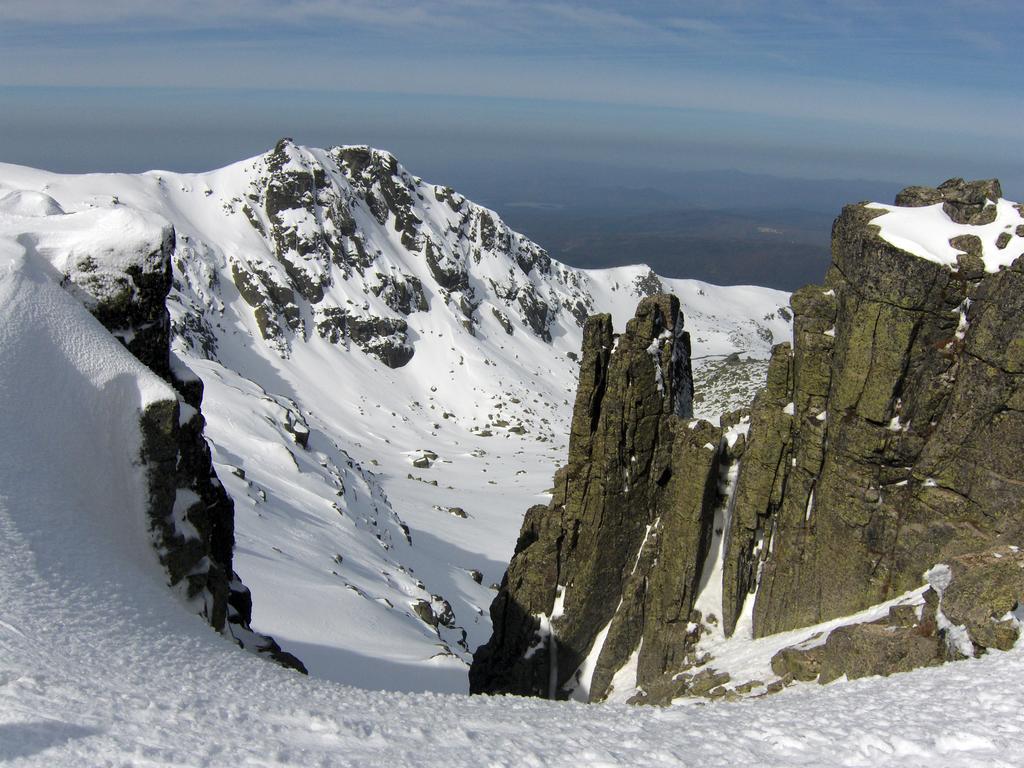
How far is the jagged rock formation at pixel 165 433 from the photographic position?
20.0 meters

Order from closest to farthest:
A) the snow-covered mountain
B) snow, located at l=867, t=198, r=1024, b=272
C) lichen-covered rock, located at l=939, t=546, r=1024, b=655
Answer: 1. lichen-covered rock, located at l=939, t=546, r=1024, b=655
2. snow, located at l=867, t=198, r=1024, b=272
3. the snow-covered mountain

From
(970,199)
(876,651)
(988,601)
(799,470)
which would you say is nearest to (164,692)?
(876,651)

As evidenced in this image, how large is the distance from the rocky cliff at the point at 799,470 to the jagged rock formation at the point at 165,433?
15.9 meters

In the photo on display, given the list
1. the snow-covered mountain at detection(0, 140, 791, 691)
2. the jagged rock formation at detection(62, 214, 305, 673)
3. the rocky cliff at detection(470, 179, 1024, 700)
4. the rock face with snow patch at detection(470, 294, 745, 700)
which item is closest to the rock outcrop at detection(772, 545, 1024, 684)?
the rocky cliff at detection(470, 179, 1024, 700)

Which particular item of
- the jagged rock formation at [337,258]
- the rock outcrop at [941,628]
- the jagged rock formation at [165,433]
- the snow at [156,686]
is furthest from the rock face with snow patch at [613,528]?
the jagged rock formation at [337,258]

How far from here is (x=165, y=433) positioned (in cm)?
1992

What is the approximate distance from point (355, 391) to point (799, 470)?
133571 millimetres

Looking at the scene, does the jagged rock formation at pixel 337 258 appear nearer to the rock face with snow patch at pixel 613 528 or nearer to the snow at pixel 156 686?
the rock face with snow patch at pixel 613 528

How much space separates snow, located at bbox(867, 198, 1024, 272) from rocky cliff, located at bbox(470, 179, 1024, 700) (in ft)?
0.25

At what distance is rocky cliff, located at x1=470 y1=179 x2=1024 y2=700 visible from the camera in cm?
2403

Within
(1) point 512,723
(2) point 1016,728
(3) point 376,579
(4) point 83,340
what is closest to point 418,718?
(1) point 512,723

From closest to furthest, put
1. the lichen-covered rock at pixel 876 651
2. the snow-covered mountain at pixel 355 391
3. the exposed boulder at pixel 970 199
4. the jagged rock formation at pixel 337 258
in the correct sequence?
the lichen-covered rock at pixel 876 651, the exposed boulder at pixel 970 199, the snow-covered mountain at pixel 355 391, the jagged rock formation at pixel 337 258

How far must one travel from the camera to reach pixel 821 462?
28.0 meters

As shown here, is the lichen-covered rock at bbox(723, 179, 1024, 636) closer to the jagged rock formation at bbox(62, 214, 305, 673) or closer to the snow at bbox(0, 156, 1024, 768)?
the snow at bbox(0, 156, 1024, 768)
